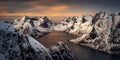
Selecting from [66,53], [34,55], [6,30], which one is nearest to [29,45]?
[34,55]

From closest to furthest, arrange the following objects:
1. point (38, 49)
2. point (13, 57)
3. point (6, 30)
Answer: point (13, 57), point (6, 30), point (38, 49)

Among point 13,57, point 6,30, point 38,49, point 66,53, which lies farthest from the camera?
point 66,53

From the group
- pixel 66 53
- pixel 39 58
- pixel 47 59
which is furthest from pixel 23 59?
pixel 66 53

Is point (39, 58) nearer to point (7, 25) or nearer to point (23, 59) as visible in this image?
point (23, 59)

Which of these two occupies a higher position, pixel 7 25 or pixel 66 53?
pixel 7 25

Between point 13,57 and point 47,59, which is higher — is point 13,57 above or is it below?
above

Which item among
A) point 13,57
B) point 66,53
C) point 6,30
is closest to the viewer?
point 13,57

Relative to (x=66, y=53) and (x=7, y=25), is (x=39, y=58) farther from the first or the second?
(x=66, y=53)

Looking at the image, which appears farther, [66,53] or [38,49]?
[66,53]

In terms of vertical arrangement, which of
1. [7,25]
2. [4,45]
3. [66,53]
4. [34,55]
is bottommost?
[66,53]
